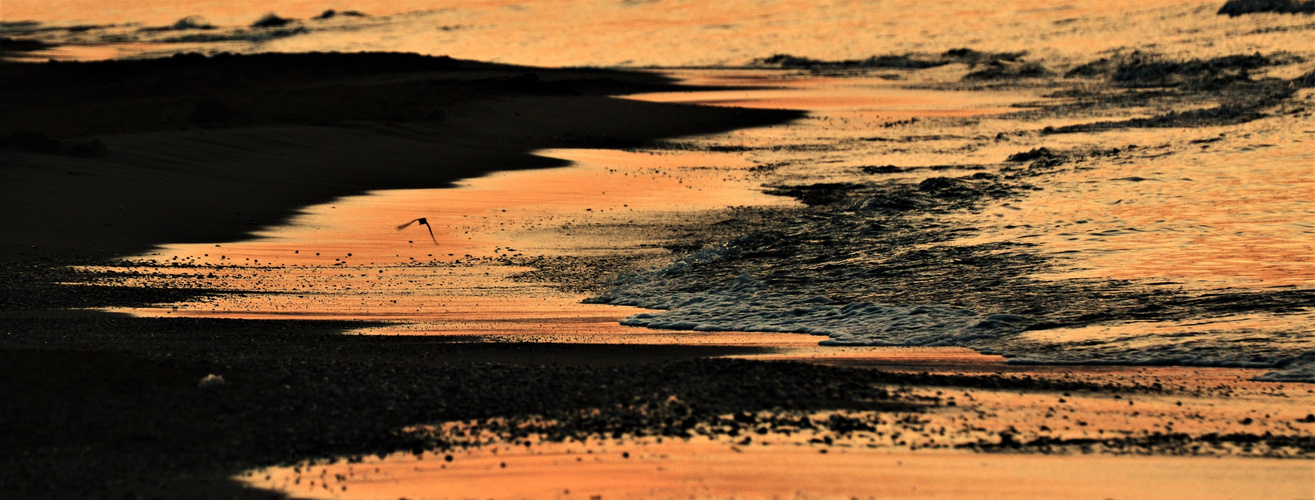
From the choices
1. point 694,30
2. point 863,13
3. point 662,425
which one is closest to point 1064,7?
point 863,13

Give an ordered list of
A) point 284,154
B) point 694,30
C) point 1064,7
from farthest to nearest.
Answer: point 694,30 → point 1064,7 → point 284,154

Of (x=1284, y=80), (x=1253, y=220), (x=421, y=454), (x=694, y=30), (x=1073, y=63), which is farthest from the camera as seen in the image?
(x=694, y=30)

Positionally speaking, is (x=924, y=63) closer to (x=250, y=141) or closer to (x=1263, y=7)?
(x=1263, y=7)

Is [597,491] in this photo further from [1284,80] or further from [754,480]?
[1284,80]

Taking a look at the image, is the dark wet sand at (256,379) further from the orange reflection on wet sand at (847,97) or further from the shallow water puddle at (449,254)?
the orange reflection on wet sand at (847,97)

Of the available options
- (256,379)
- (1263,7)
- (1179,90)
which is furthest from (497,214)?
(1263,7)

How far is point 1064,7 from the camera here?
57812mm

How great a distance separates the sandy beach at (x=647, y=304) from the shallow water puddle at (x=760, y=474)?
22mm

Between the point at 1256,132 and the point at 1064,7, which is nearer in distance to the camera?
the point at 1256,132

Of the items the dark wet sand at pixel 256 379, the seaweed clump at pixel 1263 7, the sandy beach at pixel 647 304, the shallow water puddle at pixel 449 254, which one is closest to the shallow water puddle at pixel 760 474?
the sandy beach at pixel 647 304

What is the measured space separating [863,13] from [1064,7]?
35.2ft

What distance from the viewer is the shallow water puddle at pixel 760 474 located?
5.57 metres

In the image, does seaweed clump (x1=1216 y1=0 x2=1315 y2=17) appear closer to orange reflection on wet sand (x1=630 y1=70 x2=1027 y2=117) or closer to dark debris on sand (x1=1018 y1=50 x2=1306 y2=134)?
dark debris on sand (x1=1018 y1=50 x2=1306 y2=134)

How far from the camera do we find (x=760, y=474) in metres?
5.78
